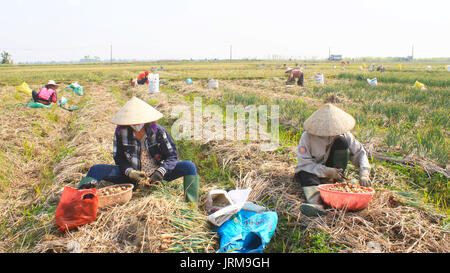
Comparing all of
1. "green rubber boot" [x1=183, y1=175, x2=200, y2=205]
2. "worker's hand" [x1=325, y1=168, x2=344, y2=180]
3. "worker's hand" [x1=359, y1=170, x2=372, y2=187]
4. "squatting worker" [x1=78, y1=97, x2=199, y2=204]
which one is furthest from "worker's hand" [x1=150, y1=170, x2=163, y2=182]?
"worker's hand" [x1=359, y1=170, x2=372, y2=187]

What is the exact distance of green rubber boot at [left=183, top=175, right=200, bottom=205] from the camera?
2853 millimetres

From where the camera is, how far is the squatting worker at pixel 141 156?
281 centimetres

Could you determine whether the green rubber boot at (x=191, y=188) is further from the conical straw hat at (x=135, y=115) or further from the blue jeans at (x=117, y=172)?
the conical straw hat at (x=135, y=115)

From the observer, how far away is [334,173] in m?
2.85

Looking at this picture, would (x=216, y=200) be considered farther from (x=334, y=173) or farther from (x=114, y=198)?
(x=334, y=173)

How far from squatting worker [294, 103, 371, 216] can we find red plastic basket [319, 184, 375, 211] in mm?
184

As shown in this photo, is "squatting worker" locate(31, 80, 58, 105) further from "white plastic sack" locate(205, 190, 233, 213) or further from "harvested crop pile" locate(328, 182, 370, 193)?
"harvested crop pile" locate(328, 182, 370, 193)

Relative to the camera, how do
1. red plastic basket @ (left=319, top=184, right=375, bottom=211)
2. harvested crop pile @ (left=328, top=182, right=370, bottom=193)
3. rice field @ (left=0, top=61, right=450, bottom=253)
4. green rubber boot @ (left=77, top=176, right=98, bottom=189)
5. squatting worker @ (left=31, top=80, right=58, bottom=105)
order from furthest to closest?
squatting worker @ (left=31, top=80, right=58, bottom=105), green rubber boot @ (left=77, top=176, right=98, bottom=189), harvested crop pile @ (left=328, top=182, right=370, bottom=193), red plastic basket @ (left=319, top=184, right=375, bottom=211), rice field @ (left=0, top=61, right=450, bottom=253)

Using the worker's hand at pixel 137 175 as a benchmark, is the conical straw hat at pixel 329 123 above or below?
above

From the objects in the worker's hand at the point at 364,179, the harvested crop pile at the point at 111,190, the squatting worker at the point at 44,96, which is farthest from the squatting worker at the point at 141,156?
the squatting worker at the point at 44,96

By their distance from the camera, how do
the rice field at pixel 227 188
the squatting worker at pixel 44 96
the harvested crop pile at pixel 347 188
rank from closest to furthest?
1. the rice field at pixel 227 188
2. the harvested crop pile at pixel 347 188
3. the squatting worker at pixel 44 96

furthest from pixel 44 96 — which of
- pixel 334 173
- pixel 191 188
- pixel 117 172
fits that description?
pixel 334 173

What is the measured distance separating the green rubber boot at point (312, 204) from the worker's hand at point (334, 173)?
0.21m
